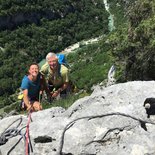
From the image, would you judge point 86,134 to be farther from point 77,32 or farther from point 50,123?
point 77,32

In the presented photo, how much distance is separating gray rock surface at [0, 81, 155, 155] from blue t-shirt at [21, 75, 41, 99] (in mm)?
2903

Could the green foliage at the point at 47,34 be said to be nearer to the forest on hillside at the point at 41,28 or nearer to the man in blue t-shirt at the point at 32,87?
the forest on hillside at the point at 41,28

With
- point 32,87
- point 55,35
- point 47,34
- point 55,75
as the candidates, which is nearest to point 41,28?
point 47,34

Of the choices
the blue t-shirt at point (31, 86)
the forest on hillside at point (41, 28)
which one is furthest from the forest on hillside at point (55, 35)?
the blue t-shirt at point (31, 86)

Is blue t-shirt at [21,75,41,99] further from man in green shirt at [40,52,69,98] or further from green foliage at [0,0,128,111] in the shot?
green foliage at [0,0,128,111]

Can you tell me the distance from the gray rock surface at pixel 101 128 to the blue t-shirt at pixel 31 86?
2903 millimetres

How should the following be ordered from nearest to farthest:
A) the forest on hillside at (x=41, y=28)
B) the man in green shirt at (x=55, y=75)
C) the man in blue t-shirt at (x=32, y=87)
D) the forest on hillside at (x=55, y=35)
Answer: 1. the man in blue t-shirt at (x=32, y=87)
2. the man in green shirt at (x=55, y=75)
3. the forest on hillside at (x=55, y=35)
4. the forest on hillside at (x=41, y=28)

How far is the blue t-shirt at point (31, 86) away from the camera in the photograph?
12.9 m

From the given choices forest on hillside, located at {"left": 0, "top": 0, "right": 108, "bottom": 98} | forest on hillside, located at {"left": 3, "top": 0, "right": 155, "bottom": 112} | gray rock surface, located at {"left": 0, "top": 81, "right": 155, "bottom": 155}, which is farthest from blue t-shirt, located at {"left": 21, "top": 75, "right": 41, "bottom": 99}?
forest on hillside, located at {"left": 0, "top": 0, "right": 108, "bottom": 98}

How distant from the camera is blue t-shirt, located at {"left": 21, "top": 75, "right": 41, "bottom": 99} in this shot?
507 inches

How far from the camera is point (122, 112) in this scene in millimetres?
9203

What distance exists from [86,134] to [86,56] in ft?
358

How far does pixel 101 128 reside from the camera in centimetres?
892

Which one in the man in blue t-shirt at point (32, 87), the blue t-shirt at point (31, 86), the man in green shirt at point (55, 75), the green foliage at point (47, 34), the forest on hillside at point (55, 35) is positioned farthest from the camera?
the green foliage at point (47, 34)
